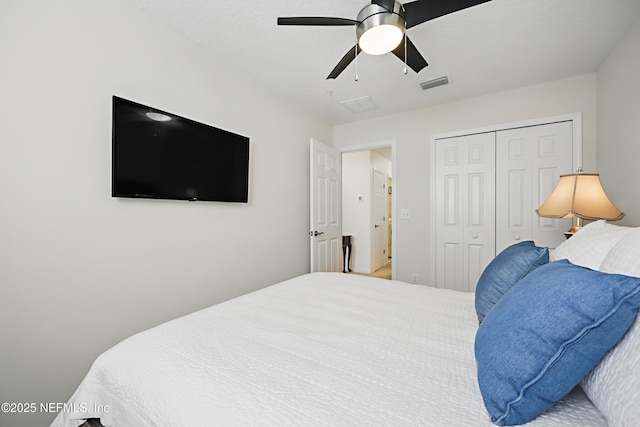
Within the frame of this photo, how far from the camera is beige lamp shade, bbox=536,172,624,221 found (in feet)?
5.97

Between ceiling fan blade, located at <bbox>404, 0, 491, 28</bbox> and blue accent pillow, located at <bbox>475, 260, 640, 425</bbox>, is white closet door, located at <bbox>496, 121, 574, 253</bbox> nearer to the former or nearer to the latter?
ceiling fan blade, located at <bbox>404, 0, 491, 28</bbox>

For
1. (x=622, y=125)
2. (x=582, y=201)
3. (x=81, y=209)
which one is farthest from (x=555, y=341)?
(x=622, y=125)

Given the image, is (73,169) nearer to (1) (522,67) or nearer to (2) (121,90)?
(2) (121,90)

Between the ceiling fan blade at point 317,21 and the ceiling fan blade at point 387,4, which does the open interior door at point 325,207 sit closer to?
the ceiling fan blade at point 317,21

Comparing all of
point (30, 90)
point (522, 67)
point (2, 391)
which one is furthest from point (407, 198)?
point (2, 391)

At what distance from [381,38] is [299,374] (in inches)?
65.6

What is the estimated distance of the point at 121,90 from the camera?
1.72 meters

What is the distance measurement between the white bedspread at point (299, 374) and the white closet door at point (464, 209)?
2.01m

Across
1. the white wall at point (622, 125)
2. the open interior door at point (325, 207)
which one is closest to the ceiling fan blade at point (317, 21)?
the open interior door at point (325, 207)

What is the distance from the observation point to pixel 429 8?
138 centimetres

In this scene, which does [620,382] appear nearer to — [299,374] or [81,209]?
[299,374]

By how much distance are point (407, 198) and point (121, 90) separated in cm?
310

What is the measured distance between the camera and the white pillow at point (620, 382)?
0.51m

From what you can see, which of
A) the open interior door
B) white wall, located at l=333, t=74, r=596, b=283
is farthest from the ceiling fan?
the open interior door
